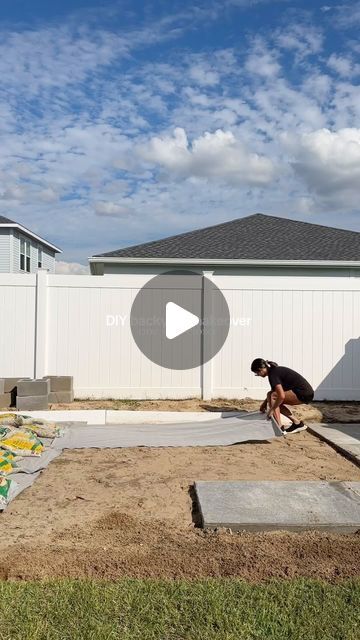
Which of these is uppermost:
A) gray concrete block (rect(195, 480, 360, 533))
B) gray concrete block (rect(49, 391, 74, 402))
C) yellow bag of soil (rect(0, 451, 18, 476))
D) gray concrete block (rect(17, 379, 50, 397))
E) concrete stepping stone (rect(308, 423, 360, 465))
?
gray concrete block (rect(17, 379, 50, 397))

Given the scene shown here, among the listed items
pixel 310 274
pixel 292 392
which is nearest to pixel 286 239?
pixel 310 274

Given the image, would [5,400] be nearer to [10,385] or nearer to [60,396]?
[10,385]

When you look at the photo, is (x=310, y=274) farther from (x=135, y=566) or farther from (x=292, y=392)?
(x=135, y=566)

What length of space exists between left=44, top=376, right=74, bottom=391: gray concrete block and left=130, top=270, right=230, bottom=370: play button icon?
1.27m

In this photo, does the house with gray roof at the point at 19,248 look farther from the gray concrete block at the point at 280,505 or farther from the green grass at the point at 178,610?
the green grass at the point at 178,610

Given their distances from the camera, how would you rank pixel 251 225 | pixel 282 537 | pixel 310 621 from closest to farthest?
pixel 310 621
pixel 282 537
pixel 251 225

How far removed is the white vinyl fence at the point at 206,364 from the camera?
888 centimetres

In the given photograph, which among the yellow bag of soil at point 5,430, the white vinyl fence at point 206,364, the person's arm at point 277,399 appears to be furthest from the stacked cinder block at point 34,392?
the person's arm at point 277,399

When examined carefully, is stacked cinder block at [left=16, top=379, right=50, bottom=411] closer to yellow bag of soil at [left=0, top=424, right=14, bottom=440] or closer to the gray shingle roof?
yellow bag of soil at [left=0, top=424, right=14, bottom=440]

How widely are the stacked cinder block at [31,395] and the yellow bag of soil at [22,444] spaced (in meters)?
2.50

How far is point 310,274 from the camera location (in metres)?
14.2

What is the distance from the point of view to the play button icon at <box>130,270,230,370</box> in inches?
356

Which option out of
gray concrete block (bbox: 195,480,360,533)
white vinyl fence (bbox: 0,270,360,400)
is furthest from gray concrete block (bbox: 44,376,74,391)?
gray concrete block (bbox: 195,480,360,533)

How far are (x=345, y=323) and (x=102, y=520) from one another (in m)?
6.38
